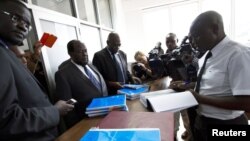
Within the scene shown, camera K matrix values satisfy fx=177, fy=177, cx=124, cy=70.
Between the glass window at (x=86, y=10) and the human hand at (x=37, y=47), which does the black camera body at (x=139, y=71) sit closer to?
the glass window at (x=86, y=10)

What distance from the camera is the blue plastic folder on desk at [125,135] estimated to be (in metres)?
0.73

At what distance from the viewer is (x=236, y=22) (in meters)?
5.14

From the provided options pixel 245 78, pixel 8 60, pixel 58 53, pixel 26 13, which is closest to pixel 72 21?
pixel 58 53

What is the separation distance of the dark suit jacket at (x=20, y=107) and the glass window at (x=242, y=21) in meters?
5.77

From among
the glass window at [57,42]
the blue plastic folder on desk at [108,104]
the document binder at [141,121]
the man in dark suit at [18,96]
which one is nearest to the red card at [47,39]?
the glass window at [57,42]

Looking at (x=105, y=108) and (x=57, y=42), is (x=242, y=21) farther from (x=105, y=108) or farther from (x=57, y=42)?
(x=105, y=108)

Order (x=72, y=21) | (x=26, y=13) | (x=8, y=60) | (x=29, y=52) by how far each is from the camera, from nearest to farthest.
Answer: (x=8, y=60) → (x=26, y=13) → (x=29, y=52) → (x=72, y=21)

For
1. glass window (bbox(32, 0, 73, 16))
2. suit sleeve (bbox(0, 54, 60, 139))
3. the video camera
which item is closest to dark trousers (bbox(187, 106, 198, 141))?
the video camera

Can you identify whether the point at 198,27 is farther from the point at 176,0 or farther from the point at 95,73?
the point at 176,0

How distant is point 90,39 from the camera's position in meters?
3.35

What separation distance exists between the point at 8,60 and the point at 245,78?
117 cm

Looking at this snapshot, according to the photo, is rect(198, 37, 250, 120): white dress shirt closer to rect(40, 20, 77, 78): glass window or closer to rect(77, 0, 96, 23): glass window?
rect(40, 20, 77, 78): glass window

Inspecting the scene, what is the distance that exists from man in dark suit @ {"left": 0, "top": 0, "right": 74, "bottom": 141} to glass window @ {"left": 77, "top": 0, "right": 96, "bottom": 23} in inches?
88.9

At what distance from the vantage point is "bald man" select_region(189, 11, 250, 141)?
0.93 meters
